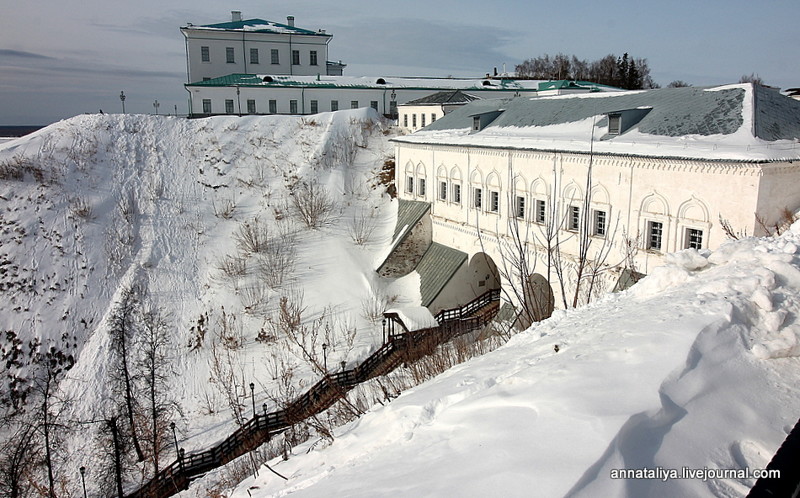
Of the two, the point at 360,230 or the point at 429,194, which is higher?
the point at 429,194

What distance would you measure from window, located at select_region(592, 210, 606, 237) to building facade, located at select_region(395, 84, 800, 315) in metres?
0.03

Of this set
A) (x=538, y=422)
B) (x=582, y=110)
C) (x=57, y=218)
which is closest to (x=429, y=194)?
(x=582, y=110)

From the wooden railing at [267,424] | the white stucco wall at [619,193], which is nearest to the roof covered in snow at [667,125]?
the white stucco wall at [619,193]

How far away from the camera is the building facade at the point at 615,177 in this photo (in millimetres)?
14242

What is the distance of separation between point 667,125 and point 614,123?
5.48ft

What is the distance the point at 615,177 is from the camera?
17219 millimetres

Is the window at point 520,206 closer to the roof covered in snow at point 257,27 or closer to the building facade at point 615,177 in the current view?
the building facade at point 615,177

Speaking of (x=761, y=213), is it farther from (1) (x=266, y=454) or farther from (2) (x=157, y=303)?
(2) (x=157, y=303)

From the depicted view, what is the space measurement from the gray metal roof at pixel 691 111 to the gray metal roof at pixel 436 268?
6724 millimetres

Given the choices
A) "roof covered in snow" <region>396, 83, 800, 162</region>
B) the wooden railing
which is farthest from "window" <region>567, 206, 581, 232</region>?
the wooden railing

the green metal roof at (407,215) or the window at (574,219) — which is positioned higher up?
the window at (574,219)

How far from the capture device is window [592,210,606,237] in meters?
18.0

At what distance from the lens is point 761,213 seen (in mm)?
13859

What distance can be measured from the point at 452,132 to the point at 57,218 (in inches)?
807
